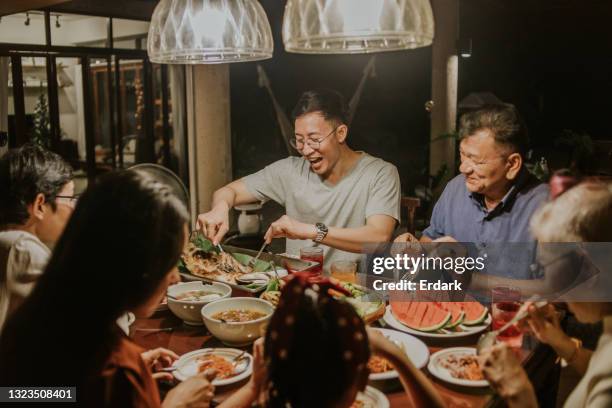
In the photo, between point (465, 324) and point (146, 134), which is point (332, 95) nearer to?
point (465, 324)

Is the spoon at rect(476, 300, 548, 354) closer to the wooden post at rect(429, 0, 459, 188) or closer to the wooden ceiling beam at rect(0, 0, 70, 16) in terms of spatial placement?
the wooden ceiling beam at rect(0, 0, 70, 16)

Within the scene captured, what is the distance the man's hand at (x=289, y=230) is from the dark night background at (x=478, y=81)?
491 centimetres

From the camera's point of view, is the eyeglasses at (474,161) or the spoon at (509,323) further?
the eyeglasses at (474,161)

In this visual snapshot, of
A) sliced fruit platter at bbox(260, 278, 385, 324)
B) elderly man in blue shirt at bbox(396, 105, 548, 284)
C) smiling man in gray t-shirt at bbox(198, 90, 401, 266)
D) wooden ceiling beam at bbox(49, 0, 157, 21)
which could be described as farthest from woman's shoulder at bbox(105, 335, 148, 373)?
wooden ceiling beam at bbox(49, 0, 157, 21)

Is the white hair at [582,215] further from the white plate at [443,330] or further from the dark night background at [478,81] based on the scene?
the dark night background at [478,81]

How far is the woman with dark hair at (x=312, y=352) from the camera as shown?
3.43ft

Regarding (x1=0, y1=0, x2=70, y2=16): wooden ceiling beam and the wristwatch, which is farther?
the wristwatch

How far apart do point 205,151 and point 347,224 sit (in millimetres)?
3906

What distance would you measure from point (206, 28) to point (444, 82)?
556 cm

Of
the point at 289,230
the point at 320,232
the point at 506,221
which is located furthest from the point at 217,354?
the point at 506,221

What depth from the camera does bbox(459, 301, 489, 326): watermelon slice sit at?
6.45 feet

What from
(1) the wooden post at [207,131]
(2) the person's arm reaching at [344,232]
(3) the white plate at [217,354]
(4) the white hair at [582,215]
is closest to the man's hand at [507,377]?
(4) the white hair at [582,215]

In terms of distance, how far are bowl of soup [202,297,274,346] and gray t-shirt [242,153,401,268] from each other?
1152 mm

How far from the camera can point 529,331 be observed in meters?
1.83
